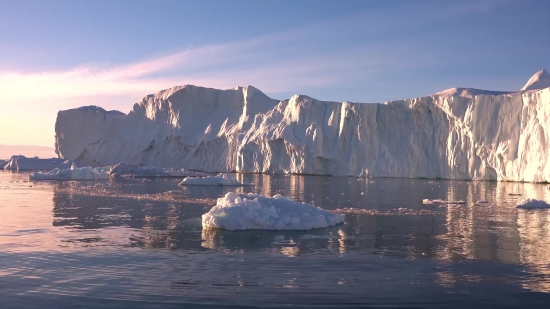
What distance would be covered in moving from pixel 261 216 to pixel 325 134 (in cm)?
2980

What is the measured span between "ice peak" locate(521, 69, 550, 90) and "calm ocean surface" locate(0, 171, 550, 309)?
25790 mm

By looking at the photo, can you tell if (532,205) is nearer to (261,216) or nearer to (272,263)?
(261,216)

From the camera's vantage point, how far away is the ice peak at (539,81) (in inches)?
1418

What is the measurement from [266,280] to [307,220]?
182 inches

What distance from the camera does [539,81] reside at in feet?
120

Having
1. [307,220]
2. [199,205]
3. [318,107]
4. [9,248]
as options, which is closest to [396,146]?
[318,107]

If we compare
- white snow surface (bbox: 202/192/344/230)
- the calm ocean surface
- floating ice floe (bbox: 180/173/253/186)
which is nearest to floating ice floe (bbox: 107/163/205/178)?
floating ice floe (bbox: 180/173/253/186)

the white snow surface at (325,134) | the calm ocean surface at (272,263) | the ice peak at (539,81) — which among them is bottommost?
the calm ocean surface at (272,263)

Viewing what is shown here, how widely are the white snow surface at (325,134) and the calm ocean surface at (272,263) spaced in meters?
19.6

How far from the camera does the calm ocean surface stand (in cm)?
593

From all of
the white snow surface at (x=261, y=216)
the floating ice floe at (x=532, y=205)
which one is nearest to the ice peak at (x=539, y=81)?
the floating ice floe at (x=532, y=205)

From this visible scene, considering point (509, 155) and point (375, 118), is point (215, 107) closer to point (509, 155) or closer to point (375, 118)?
point (375, 118)

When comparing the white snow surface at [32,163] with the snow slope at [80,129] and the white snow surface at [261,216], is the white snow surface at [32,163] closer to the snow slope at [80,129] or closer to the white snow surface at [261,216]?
the snow slope at [80,129]

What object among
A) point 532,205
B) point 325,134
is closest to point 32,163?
point 325,134
